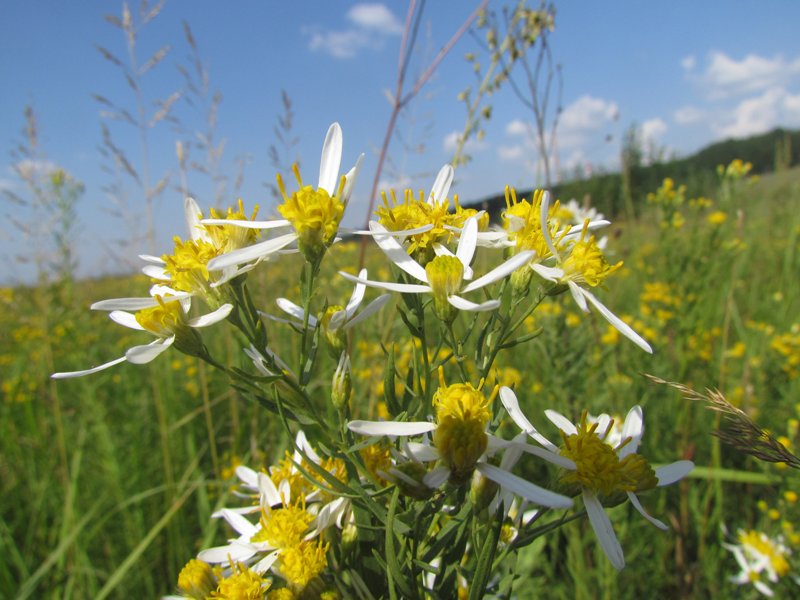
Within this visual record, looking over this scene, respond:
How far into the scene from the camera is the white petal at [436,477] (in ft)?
2.10

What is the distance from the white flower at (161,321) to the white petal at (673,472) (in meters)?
0.73

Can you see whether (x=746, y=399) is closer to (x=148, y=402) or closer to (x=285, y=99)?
(x=285, y=99)

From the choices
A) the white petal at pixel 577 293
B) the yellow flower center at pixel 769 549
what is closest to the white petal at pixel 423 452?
the white petal at pixel 577 293

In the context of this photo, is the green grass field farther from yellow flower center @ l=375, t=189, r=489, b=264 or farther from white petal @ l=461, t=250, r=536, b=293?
white petal @ l=461, t=250, r=536, b=293

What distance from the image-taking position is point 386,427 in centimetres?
65

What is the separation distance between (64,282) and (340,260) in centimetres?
179

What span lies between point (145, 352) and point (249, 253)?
214mm

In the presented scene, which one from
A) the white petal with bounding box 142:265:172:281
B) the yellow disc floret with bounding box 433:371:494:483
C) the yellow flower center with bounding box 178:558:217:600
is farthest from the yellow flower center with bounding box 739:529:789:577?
the white petal with bounding box 142:265:172:281

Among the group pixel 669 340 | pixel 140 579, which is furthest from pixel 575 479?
pixel 669 340

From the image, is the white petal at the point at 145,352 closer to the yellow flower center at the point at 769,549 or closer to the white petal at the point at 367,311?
the white petal at the point at 367,311

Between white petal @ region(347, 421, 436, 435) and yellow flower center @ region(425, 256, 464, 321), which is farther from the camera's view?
yellow flower center @ region(425, 256, 464, 321)

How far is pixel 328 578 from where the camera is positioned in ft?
2.66

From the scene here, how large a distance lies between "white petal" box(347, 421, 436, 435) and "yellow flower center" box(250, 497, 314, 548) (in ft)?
0.82

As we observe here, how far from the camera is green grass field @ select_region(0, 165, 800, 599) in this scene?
1.96 metres
